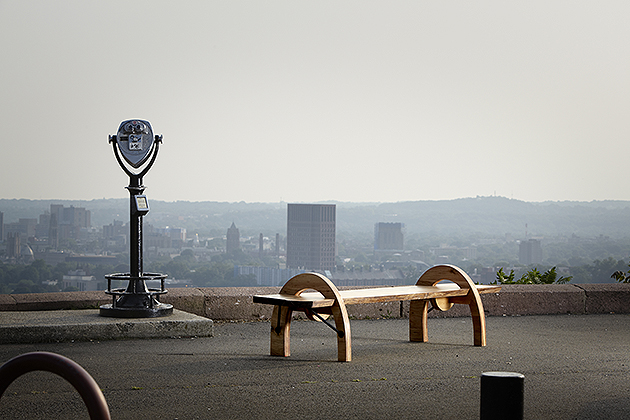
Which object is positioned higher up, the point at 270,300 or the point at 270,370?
the point at 270,300

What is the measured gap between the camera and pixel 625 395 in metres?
4.81

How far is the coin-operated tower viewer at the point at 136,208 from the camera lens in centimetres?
730

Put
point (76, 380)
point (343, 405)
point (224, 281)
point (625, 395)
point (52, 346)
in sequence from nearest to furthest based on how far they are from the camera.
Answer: point (76, 380) → point (343, 405) → point (625, 395) → point (52, 346) → point (224, 281)

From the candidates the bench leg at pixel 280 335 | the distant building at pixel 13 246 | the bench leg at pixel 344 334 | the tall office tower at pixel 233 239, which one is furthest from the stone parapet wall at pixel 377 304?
the tall office tower at pixel 233 239

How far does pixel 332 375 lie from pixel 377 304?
130 inches

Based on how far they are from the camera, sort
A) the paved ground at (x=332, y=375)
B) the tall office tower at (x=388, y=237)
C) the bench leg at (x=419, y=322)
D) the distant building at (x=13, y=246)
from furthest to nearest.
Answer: the tall office tower at (x=388, y=237) → the distant building at (x=13, y=246) → the bench leg at (x=419, y=322) → the paved ground at (x=332, y=375)

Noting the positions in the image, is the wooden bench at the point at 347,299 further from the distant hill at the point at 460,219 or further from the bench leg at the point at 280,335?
the distant hill at the point at 460,219

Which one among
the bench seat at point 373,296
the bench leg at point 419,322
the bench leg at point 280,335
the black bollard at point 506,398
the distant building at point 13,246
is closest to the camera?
the black bollard at point 506,398

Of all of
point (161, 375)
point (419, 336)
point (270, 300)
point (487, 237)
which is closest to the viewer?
point (161, 375)

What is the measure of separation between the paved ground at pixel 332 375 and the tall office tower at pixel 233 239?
3150 centimetres

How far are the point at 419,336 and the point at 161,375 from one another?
277 centimetres

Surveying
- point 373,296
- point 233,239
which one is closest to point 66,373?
point 373,296

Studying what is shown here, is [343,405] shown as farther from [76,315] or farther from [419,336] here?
[76,315]

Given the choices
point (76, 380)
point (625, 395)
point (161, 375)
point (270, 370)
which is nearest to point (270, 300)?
point (270, 370)
